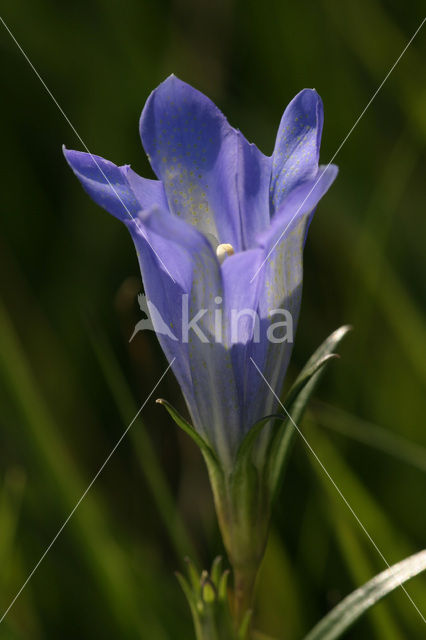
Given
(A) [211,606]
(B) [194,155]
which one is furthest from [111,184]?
(A) [211,606]

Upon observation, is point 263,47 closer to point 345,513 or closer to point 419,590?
point 345,513

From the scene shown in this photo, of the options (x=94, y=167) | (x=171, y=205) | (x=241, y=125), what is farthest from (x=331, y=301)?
(x=94, y=167)

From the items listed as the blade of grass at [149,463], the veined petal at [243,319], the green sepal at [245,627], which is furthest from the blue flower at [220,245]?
the blade of grass at [149,463]

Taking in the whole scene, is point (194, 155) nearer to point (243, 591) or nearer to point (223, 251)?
point (223, 251)

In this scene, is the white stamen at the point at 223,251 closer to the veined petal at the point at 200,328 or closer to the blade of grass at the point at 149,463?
the veined petal at the point at 200,328

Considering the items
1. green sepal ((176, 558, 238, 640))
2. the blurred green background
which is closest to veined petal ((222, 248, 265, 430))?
green sepal ((176, 558, 238, 640))

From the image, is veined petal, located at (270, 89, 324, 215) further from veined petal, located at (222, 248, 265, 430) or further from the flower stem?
the flower stem

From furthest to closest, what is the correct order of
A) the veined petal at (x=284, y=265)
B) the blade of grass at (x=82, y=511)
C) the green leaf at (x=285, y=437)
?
the blade of grass at (x=82, y=511)
the green leaf at (x=285, y=437)
the veined petal at (x=284, y=265)

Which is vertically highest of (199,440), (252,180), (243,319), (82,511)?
(252,180)
